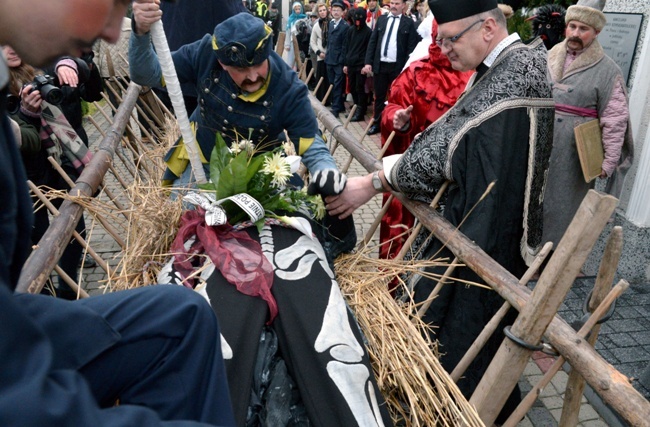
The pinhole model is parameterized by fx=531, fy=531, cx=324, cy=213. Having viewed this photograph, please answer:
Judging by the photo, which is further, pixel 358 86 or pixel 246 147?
pixel 358 86

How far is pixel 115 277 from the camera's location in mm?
1961

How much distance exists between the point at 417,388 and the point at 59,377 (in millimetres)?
1259

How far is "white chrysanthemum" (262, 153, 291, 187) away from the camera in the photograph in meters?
2.16

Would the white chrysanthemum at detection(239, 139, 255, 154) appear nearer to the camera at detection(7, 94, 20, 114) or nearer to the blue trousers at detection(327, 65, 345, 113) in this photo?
the camera at detection(7, 94, 20, 114)

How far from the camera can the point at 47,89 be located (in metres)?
3.13

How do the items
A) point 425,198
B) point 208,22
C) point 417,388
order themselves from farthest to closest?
point 208,22 < point 425,198 < point 417,388

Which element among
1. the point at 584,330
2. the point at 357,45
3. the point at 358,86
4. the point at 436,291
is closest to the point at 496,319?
the point at 584,330

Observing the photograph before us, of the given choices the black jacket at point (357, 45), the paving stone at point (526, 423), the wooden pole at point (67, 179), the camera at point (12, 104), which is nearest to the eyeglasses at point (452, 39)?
the wooden pole at point (67, 179)

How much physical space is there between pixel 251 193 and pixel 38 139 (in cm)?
171

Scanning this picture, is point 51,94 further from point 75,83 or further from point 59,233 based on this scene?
point 59,233

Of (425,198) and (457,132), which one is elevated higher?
(457,132)

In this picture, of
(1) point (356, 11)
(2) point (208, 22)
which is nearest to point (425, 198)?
(2) point (208, 22)

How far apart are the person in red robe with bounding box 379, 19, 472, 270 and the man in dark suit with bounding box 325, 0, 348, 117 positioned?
6.47 metres

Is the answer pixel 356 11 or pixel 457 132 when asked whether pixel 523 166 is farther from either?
pixel 356 11
